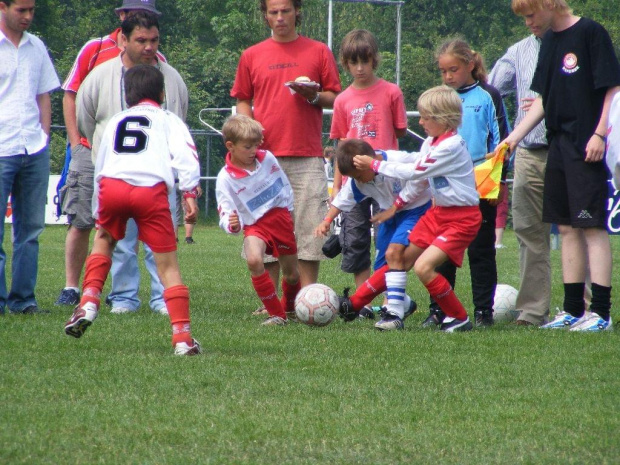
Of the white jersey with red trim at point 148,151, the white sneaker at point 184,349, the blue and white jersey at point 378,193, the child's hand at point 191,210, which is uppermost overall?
the white jersey with red trim at point 148,151

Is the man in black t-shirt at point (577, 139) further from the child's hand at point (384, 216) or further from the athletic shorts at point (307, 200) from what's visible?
the athletic shorts at point (307, 200)

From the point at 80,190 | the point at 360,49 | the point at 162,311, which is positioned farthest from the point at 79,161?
the point at 360,49

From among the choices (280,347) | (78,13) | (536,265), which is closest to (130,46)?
(280,347)

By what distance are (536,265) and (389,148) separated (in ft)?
4.52

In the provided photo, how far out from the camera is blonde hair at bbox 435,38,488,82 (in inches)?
287

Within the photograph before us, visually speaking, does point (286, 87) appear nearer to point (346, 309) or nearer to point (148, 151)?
point (346, 309)

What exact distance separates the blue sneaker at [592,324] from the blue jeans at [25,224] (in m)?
3.88

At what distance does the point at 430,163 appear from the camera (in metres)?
6.73

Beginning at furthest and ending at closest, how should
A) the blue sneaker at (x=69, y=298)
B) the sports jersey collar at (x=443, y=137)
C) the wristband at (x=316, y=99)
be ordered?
the blue sneaker at (x=69, y=298) → the wristband at (x=316, y=99) → the sports jersey collar at (x=443, y=137)

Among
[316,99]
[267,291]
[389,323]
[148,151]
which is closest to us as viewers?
[148,151]

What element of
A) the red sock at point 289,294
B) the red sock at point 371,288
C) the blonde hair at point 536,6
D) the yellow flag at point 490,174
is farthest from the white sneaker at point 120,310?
the blonde hair at point 536,6

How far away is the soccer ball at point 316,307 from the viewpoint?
23.4 feet

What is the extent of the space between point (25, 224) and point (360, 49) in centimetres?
A: 278

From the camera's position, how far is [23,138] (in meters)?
7.51
